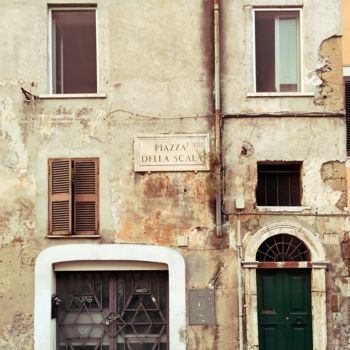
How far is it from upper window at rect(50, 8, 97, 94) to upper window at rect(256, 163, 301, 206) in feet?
11.8

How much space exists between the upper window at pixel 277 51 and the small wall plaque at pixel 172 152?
161 cm

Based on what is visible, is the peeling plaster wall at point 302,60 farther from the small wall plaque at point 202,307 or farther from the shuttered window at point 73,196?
the small wall plaque at point 202,307

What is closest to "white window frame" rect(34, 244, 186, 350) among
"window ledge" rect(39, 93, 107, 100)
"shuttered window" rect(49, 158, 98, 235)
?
→ "shuttered window" rect(49, 158, 98, 235)

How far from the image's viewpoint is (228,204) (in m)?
13.7

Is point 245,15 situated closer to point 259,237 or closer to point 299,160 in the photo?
point 299,160

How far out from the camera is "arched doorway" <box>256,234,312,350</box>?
13.6 m

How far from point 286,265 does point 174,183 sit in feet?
8.32

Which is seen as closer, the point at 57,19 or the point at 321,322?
the point at 321,322

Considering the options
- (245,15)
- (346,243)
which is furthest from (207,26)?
(346,243)

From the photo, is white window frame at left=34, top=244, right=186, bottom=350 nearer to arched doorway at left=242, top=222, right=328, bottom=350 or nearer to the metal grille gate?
the metal grille gate

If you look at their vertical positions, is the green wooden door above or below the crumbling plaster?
below

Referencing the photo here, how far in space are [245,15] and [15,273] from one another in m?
6.43

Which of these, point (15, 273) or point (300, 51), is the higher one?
point (300, 51)

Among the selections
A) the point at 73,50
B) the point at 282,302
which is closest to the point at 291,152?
the point at 282,302
